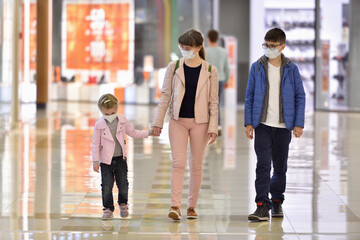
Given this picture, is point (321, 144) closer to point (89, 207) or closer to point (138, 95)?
point (89, 207)

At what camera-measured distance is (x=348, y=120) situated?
1814 centimetres

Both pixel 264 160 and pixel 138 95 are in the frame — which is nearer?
pixel 264 160

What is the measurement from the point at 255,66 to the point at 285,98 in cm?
32

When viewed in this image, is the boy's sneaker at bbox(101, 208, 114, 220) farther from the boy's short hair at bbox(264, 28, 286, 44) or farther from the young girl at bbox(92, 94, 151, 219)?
the boy's short hair at bbox(264, 28, 286, 44)

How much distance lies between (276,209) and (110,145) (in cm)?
133

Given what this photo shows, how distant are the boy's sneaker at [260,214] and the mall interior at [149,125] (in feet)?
0.17

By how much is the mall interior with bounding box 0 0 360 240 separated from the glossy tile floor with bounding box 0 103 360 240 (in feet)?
0.05

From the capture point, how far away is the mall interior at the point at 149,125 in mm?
5652

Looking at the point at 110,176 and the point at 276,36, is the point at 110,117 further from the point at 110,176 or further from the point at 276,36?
the point at 276,36

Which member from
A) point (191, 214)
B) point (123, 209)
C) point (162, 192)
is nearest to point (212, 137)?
point (191, 214)

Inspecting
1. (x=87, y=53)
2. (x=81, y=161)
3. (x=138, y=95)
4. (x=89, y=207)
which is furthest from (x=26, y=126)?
(x=87, y=53)

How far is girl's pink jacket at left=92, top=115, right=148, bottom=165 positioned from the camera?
222 inches

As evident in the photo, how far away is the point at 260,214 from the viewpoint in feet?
18.7

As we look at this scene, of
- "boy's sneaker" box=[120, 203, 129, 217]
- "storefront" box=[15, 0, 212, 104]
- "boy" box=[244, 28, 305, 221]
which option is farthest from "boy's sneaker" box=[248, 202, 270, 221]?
"storefront" box=[15, 0, 212, 104]
